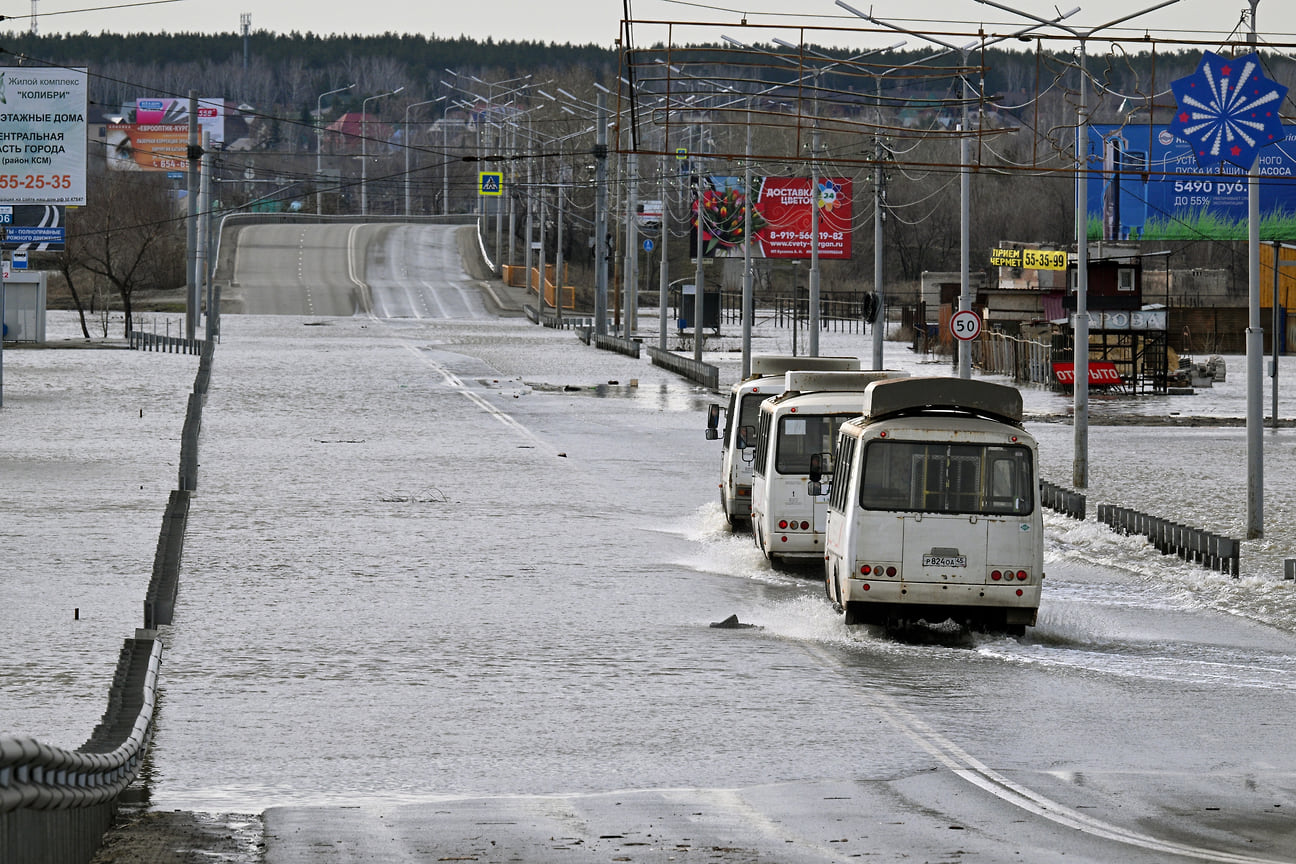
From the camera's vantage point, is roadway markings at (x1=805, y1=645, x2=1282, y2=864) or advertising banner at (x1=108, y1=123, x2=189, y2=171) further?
advertising banner at (x1=108, y1=123, x2=189, y2=171)

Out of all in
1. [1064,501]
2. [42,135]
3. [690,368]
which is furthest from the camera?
[690,368]

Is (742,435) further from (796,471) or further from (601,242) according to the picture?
(601,242)

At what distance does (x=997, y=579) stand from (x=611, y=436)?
22.9 metres

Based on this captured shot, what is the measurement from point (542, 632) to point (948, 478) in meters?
3.85

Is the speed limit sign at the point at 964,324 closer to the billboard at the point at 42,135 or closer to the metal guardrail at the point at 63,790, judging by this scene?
the billboard at the point at 42,135

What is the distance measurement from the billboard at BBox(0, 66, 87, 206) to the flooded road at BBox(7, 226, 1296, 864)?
15.7m

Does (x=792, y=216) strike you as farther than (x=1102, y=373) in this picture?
Yes

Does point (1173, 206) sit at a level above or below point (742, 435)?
above

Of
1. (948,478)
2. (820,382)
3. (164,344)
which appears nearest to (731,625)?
(948,478)

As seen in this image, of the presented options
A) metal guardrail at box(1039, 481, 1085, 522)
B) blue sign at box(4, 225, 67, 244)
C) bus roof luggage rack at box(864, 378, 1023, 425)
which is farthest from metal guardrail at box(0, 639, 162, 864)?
blue sign at box(4, 225, 67, 244)

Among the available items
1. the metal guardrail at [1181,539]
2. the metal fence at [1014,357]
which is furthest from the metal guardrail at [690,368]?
the metal guardrail at [1181,539]

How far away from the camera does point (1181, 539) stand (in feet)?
72.5

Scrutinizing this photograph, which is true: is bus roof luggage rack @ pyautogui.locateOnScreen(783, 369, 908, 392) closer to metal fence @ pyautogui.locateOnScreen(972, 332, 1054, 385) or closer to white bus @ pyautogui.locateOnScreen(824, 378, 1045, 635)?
white bus @ pyautogui.locateOnScreen(824, 378, 1045, 635)

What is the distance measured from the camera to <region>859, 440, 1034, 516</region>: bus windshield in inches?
647
